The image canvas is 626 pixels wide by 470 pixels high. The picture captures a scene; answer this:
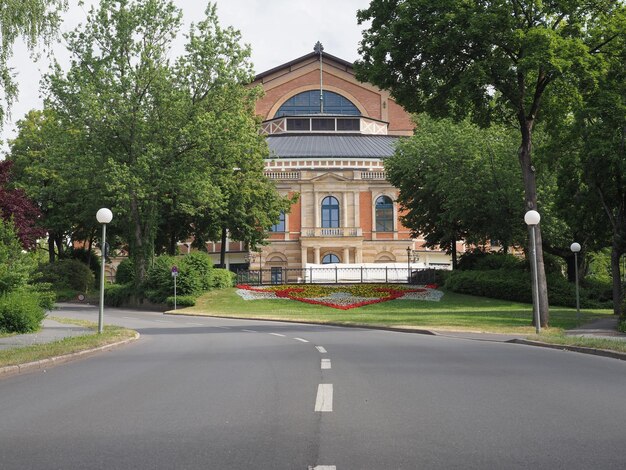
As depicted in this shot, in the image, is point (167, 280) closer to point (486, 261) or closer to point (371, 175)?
point (486, 261)

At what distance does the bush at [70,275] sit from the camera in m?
55.6

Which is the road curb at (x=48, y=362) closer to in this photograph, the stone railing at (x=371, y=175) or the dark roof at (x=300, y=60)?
the stone railing at (x=371, y=175)

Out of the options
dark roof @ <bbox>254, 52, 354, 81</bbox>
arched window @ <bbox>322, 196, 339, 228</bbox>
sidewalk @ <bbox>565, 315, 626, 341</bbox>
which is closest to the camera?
sidewalk @ <bbox>565, 315, 626, 341</bbox>

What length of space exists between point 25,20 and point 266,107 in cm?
7492

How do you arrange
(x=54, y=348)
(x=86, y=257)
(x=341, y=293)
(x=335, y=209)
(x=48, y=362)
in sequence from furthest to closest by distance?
1. (x=335, y=209)
2. (x=86, y=257)
3. (x=341, y=293)
4. (x=54, y=348)
5. (x=48, y=362)

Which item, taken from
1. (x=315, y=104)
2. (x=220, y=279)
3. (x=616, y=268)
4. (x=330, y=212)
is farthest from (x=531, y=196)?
(x=315, y=104)

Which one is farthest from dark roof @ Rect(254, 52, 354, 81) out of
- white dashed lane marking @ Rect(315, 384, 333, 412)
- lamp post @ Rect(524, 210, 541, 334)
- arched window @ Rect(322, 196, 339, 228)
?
white dashed lane marking @ Rect(315, 384, 333, 412)

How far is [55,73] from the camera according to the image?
135ft

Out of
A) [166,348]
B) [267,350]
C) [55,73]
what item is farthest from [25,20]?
[55,73]

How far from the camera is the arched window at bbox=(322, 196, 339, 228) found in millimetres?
73000

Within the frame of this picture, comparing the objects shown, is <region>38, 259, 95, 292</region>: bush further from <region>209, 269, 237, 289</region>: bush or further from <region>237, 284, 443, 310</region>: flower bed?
<region>237, 284, 443, 310</region>: flower bed

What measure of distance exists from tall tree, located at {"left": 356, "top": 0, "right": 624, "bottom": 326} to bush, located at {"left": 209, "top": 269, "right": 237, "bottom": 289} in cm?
2432

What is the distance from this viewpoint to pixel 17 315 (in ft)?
68.5

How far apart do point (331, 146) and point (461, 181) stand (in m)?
38.1
